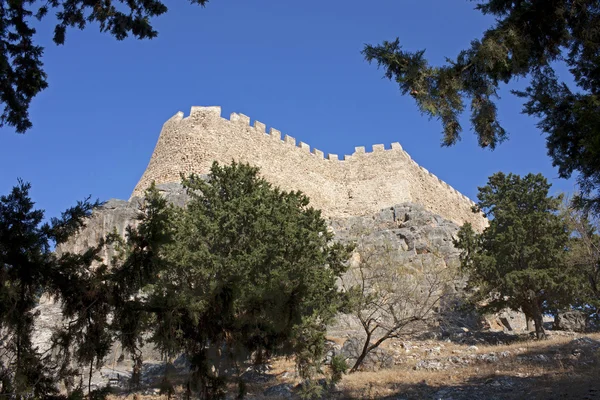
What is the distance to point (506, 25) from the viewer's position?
6547mm

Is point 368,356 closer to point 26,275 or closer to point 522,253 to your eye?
point 522,253

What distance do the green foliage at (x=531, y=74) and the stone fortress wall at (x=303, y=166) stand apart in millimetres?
24030

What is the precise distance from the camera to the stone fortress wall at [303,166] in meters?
31.2

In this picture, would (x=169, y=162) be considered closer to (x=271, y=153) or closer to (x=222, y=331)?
(x=271, y=153)

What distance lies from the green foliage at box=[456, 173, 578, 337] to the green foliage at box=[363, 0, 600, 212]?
13.5 metres

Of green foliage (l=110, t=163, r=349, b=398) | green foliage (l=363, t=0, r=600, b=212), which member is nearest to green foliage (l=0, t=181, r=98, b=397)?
green foliage (l=110, t=163, r=349, b=398)

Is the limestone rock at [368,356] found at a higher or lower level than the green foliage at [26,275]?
lower

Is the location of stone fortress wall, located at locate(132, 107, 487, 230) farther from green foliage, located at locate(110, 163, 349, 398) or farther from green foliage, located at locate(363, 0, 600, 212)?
green foliage, located at locate(363, 0, 600, 212)

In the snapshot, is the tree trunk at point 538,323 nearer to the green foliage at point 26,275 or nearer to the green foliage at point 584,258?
the green foliage at point 584,258

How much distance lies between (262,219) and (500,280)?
10.3 meters

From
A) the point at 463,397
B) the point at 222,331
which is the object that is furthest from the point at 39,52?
the point at 463,397

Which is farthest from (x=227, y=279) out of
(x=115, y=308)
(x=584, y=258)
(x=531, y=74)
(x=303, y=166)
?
(x=303, y=166)

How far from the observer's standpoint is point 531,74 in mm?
7406

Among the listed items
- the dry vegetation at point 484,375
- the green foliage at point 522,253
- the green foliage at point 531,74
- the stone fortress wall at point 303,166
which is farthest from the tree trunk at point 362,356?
the stone fortress wall at point 303,166
